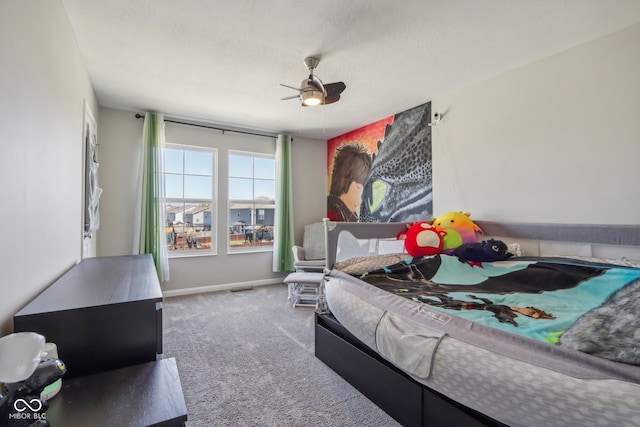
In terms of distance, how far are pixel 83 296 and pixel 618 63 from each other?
11.4 ft

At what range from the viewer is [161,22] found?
1.97 meters

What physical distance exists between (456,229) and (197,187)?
341 cm

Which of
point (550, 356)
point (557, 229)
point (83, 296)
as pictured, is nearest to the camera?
point (550, 356)

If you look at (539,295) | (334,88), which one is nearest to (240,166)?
(334,88)

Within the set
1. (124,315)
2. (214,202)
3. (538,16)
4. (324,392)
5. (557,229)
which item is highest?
(538,16)

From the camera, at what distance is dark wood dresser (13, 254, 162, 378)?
103 cm

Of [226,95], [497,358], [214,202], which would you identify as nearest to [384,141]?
[226,95]

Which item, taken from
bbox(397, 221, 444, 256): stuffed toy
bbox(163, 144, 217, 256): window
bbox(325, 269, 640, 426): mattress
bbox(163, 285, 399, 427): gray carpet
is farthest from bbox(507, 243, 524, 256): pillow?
bbox(163, 144, 217, 256): window

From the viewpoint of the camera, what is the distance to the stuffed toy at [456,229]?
2.55m

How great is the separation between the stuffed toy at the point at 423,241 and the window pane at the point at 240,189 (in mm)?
2768

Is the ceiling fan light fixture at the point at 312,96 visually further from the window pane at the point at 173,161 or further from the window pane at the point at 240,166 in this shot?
the window pane at the point at 173,161

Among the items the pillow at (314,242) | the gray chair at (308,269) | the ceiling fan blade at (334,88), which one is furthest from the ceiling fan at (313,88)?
the pillow at (314,242)

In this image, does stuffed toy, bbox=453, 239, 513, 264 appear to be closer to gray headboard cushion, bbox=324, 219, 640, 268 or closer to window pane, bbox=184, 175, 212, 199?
gray headboard cushion, bbox=324, 219, 640, 268

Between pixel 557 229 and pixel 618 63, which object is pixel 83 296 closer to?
pixel 557 229
